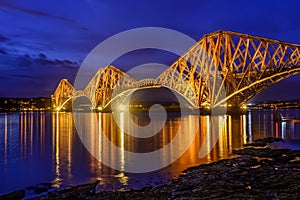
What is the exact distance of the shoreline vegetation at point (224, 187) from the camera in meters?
11.4

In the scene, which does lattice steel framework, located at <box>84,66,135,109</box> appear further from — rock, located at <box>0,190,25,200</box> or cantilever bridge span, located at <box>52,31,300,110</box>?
rock, located at <box>0,190,25,200</box>

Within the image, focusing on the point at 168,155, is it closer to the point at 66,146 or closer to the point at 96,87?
the point at 66,146

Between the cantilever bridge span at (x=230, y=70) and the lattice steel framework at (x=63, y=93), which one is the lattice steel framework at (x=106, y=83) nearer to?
the lattice steel framework at (x=63, y=93)

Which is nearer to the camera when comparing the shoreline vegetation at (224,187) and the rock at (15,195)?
the shoreline vegetation at (224,187)

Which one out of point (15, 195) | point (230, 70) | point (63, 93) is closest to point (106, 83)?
point (63, 93)

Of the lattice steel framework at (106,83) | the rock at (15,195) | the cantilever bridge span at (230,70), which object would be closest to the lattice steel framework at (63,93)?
the lattice steel framework at (106,83)

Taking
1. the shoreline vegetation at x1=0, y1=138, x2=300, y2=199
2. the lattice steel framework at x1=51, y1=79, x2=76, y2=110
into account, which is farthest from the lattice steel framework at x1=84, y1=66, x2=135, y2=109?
the shoreline vegetation at x1=0, y1=138, x2=300, y2=199

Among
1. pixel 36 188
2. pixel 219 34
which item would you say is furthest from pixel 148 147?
pixel 219 34

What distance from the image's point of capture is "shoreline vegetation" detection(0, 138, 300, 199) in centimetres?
1136

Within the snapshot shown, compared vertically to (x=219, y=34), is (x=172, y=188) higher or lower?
lower

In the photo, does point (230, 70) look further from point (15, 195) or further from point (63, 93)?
point (63, 93)

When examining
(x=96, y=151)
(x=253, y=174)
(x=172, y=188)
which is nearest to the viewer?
(x=172, y=188)

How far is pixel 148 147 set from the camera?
30094 millimetres

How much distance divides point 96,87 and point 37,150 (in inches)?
4028
